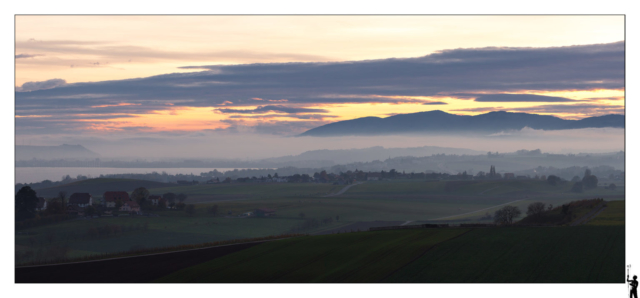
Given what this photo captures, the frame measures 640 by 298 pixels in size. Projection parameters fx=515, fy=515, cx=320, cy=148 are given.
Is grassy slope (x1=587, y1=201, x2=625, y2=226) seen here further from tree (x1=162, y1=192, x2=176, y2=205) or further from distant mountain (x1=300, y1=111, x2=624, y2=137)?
tree (x1=162, y1=192, x2=176, y2=205)

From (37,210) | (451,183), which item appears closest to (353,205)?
(451,183)

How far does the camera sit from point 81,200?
3927 inches

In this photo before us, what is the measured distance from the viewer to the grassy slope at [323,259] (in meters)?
33.3

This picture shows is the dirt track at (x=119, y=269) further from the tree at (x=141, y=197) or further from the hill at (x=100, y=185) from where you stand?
the hill at (x=100, y=185)

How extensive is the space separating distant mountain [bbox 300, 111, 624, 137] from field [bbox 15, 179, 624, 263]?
61.9 ft

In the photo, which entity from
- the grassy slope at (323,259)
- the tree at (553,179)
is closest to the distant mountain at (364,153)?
the tree at (553,179)

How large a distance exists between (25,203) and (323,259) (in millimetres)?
61943

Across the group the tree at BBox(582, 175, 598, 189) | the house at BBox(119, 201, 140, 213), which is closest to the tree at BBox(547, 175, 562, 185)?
the tree at BBox(582, 175, 598, 189)

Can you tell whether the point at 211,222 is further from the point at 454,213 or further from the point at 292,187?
the point at 292,187

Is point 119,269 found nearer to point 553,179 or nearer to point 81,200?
point 81,200

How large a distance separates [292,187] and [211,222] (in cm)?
7001

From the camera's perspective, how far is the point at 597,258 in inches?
1331

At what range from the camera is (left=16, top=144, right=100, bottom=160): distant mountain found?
210ft

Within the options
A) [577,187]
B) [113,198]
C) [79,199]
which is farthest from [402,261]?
[577,187]
